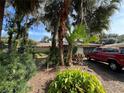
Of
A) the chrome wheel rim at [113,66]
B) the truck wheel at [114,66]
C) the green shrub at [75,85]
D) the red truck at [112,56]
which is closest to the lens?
the green shrub at [75,85]

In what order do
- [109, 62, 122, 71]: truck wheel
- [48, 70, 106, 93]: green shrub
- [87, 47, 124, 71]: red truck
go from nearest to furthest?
[48, 70, 106, 93]: green shrub
[87, 47, 124, 71]: red truck
[109, 62, 122, 71]: truck wheel

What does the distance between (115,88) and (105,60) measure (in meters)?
6.29

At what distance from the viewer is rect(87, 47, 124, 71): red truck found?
1691cm

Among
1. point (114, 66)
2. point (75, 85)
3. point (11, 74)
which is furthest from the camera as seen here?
point (114, 66)

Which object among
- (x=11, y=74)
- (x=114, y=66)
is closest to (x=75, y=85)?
(x=11, y=74)

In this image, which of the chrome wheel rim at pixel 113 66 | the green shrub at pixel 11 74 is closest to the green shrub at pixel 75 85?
the green shrub at pixel 11 74

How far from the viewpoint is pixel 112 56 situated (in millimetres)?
17641

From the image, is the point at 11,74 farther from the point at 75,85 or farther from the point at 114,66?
the point at 114,66

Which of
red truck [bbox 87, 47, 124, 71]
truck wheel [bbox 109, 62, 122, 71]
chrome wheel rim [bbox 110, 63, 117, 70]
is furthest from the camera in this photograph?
chrome wheel rim [bbox 110, 63, 117, 70]

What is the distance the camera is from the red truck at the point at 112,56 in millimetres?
16906

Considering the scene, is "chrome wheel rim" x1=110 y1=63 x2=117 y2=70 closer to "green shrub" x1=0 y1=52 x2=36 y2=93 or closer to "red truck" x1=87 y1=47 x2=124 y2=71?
"red truck" x1=87 y1=47 x2=124 y2=71

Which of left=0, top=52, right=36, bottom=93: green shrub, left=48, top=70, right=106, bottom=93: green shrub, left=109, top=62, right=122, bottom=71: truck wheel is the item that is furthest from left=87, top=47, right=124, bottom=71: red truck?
left=48, top=70, right=106, bottom=93: green shrub

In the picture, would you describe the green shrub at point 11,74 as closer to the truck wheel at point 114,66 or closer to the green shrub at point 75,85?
the green shrub at point 75,85

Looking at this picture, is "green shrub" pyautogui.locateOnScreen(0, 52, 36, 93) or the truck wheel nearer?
"green shrub" pyautogui.locateOnScreen(0, 52, 36, 93)
